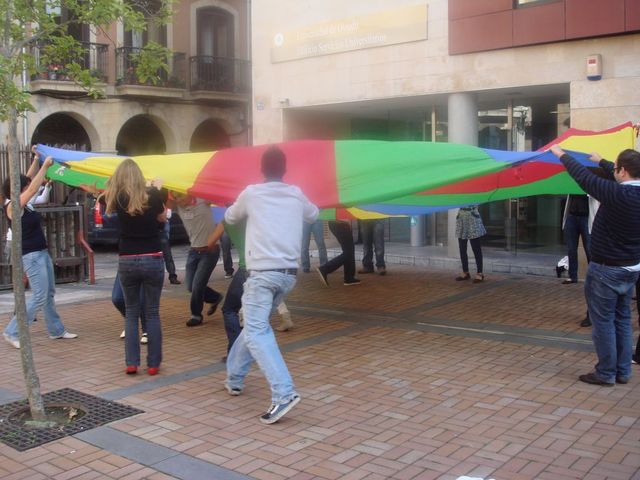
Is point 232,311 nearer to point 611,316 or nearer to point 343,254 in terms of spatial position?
point 611,316

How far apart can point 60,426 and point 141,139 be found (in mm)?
21497

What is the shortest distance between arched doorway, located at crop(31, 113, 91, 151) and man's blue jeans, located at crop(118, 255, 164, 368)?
58.2ft

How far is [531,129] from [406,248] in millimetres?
3488

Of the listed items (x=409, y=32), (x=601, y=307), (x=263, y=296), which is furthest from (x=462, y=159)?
(x=409, y=32)

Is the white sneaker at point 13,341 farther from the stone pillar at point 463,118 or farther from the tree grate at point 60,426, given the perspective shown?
the stone pillar at point 463,118

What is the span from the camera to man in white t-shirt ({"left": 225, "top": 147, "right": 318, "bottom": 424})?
4914mm

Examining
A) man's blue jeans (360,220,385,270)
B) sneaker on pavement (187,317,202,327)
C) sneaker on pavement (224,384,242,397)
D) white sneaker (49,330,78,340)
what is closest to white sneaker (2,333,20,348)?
white sneaker (49,330,78,340)

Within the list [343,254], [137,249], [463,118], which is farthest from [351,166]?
[463,118]

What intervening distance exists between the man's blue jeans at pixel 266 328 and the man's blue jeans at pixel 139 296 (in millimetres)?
1190

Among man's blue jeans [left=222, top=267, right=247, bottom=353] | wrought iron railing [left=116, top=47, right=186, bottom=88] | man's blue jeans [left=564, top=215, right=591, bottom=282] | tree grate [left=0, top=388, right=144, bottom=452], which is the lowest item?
tree grate [left=0, top=388, right=144, bottom=452]

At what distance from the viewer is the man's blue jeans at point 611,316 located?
559cm

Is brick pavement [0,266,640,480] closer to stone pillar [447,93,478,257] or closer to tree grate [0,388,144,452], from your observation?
tree grate [0,388,144,452]

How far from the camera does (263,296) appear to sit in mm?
5035

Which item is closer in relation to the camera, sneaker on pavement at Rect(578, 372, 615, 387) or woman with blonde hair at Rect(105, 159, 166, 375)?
sneaker on pavement at Rect(578, 372, 615, 387)
